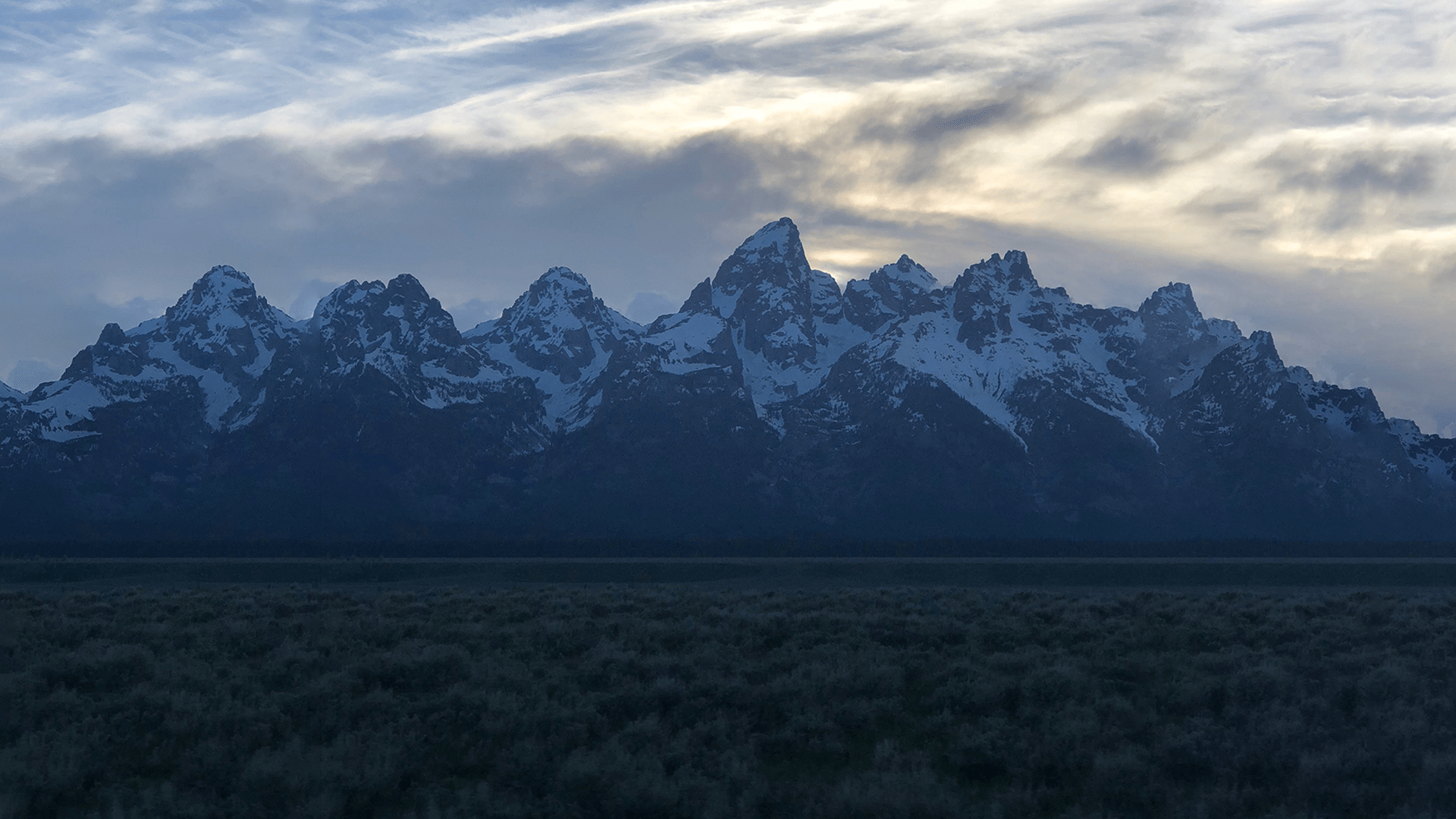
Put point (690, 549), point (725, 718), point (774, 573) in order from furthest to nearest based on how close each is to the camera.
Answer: point (690, 549) → point (774, 573) → point (725, 718)

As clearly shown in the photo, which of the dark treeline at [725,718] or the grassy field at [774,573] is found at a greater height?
the dark treeline at [725,718]

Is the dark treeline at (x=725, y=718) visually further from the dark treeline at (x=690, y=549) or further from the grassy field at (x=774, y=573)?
the dark treeline at (x=690, y=549)

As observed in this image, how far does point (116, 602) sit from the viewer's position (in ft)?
148

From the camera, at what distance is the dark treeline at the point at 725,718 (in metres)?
18.9

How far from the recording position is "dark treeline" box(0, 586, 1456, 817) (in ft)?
62.1

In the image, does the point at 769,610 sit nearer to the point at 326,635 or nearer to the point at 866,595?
the point at 866,595

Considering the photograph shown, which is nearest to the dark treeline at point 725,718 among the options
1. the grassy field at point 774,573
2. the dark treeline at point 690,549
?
the grassy field at point 774,573

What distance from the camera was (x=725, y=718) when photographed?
23.1 m

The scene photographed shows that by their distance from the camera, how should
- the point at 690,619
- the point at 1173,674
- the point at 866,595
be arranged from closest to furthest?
the point at 1173,674 → the point at 690,619 → the point at 866,595

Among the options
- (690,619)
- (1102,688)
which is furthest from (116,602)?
(1102,688)

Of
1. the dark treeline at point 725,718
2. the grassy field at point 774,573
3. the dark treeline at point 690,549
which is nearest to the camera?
the dark treeline at point 725,718

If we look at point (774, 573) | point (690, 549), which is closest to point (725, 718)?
point (774, 573)

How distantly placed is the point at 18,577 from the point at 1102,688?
100 m

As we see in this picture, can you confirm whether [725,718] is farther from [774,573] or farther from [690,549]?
[690,549]
